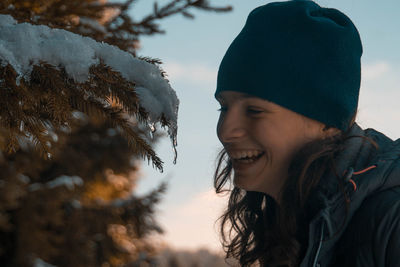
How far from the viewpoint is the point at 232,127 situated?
2088 millimetres

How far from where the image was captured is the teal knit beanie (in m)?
2.06

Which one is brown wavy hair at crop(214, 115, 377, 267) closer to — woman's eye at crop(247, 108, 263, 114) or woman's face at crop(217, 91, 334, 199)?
woman's face at crop(217, 91, 334, 199)

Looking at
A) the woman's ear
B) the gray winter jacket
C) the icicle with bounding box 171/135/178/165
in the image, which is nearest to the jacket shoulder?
the gray winter jacket

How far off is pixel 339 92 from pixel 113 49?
1156 millimetres

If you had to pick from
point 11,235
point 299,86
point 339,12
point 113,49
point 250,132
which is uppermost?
point 11,235

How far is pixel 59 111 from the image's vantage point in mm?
1757

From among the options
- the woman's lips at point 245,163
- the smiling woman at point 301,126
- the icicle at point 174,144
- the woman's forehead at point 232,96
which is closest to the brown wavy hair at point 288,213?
the smiling woman at point 301,126

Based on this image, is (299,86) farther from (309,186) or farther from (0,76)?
Answer: (0,76)

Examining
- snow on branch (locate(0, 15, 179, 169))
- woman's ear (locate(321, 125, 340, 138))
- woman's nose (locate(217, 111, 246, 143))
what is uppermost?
snow on branch (locate(0, 15, 179, 169))

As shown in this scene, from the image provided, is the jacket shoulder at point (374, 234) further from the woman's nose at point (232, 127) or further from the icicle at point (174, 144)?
the icicle at point (174, 144)

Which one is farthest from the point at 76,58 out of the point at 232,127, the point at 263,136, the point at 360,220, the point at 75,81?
the point at 360,220

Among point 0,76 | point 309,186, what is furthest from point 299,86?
point 0,76

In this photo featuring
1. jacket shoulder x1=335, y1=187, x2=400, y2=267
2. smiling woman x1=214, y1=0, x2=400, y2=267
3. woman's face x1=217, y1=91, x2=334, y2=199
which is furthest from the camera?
woman's face x1=217, y1=91, x2=334, y2=199

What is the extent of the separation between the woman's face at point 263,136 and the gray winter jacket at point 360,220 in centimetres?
24
